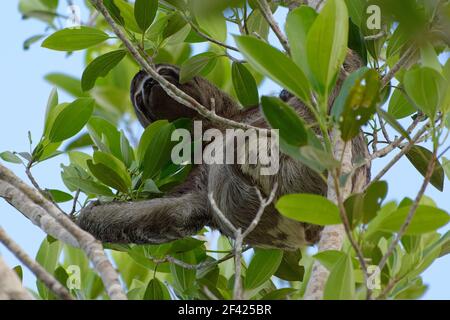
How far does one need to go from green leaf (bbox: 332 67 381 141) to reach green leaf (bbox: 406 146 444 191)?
150 cm

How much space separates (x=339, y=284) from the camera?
2.86 metres

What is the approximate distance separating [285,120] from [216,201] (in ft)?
9.67

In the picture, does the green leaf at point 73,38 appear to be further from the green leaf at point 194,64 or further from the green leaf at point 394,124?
the green leaf at point 394,124

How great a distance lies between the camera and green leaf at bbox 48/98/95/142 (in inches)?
187

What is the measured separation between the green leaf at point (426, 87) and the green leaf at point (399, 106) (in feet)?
4.84

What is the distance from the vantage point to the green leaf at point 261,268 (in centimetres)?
434

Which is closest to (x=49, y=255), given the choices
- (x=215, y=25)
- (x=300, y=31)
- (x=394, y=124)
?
(x=215, y=25)

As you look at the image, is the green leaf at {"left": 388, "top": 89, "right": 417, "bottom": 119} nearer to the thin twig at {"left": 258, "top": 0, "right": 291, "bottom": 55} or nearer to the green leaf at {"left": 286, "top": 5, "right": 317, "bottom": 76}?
the thin twig at {"left": 258, "top": 0, "right": 291, "bottom": 55}

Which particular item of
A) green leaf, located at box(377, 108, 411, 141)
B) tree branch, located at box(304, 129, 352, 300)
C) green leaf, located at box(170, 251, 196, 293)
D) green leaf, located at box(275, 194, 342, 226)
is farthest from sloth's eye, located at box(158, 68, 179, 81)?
green leaf, located at box(275, 194, 342, 226)

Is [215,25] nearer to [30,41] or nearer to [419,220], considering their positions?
[419,220]

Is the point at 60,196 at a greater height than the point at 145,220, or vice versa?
the point at 60,196

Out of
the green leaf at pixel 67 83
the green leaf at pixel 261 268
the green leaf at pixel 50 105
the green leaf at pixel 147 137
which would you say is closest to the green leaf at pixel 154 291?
the green leaf at pixel 261 268
